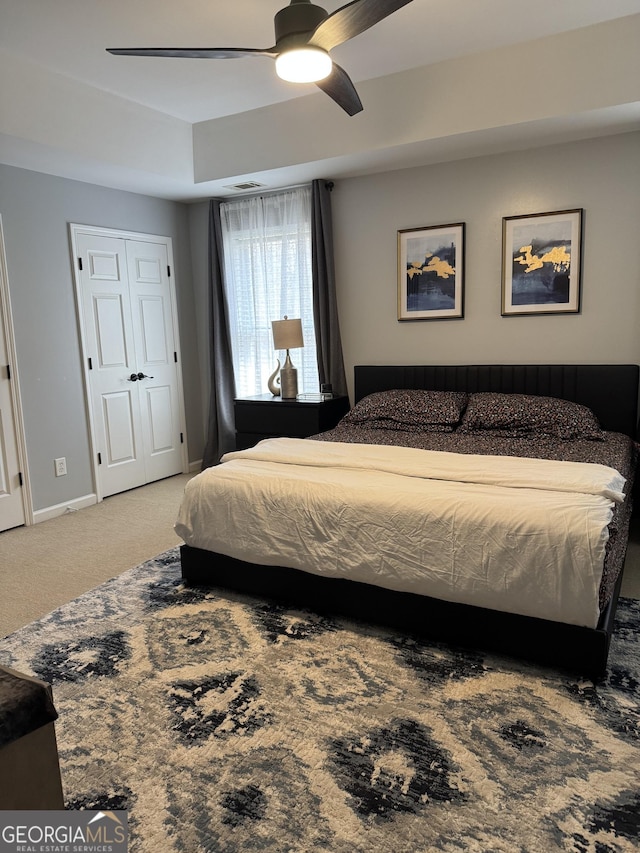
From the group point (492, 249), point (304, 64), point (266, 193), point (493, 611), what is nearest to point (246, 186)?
point (266, 193)

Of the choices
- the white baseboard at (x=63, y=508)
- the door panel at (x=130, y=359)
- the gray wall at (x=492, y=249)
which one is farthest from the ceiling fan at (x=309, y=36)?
the white baseboard at (x=63, y=508)

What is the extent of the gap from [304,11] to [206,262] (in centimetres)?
332

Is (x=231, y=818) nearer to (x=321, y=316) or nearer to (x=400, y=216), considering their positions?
(x=321, y=316)

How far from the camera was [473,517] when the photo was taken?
2.23 meters

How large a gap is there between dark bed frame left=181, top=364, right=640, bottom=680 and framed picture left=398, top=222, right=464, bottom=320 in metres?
0.64

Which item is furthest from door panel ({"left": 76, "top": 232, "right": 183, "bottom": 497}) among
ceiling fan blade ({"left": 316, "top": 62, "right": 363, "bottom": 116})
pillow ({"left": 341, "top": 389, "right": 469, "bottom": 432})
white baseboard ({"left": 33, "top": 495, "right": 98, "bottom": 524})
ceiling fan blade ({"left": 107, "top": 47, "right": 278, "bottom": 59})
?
ceiling fan blade ({"left": 316, "top": 62, "right": 363, "bottom": 116})

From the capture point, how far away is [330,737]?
1879 mm

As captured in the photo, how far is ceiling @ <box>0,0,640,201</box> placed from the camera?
291 centimetres

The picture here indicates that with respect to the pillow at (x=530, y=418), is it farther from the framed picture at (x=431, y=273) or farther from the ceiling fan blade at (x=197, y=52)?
the ceiling fan blade at (x=197, y=52)

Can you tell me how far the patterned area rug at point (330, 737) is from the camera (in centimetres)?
154

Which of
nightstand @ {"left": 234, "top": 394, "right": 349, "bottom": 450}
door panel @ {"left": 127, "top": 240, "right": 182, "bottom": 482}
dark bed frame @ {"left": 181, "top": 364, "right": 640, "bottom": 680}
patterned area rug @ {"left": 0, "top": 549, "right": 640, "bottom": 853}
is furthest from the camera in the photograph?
door panel @ {"left": 127, "top": 240, "right": 182, "bottom": 482}

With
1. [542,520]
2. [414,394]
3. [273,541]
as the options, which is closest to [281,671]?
[273,541]

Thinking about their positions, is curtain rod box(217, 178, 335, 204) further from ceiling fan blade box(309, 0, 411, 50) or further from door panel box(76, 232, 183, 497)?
ceiling fan blade box(309, 0, 411, 50)

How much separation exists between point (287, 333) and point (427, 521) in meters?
2.64
